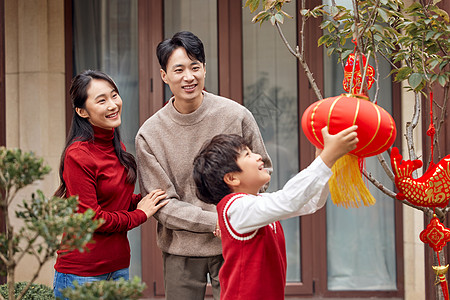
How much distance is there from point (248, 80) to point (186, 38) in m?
2.54

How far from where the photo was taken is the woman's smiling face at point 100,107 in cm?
271

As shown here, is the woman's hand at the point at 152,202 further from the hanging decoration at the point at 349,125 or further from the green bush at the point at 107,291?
the green bush at the point at 107,291

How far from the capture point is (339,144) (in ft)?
6.30

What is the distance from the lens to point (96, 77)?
2771 mm

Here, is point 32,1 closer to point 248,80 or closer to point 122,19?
point 122,19

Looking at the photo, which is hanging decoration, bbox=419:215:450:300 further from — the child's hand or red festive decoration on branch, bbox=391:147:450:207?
the child's hand

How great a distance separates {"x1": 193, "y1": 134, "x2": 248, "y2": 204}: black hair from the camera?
7.54 ft

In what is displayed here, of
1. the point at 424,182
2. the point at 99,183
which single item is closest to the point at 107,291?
the point at 99,183

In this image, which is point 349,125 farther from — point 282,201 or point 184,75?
point 184,75

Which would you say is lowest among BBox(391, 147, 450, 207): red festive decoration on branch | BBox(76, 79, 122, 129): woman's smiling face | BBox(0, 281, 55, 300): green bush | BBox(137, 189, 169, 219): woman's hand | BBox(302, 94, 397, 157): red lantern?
BBox(0, 281, 55, 300): green bush

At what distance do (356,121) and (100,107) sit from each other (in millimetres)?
1194

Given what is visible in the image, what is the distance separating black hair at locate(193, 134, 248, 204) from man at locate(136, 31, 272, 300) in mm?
407

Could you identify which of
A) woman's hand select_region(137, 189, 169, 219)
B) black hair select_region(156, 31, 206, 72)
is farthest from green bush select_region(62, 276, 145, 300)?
black hair select_region(156, 31, 206, 72)

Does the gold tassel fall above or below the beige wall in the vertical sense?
below
